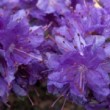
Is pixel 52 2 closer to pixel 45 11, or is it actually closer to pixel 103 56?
pixel 45 11

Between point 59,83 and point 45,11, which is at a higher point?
point 45,11

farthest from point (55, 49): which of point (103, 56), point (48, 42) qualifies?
point (103, 56)

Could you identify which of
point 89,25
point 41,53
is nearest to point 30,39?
point 41,53

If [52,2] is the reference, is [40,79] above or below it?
below

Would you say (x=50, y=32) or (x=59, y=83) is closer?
(x=59, y=83)

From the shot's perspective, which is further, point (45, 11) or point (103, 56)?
point (45, 11)

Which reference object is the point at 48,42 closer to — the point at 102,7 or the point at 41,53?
the point at 41,53
